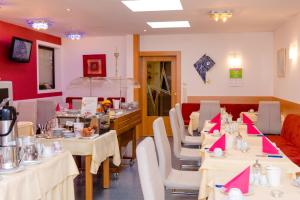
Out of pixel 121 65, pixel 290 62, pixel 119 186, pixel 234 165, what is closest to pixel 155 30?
pixel 121 65

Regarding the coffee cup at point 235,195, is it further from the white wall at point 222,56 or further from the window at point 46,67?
the window at point 46,67

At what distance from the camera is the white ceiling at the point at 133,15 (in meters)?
5.16

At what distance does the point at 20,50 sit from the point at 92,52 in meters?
2.31

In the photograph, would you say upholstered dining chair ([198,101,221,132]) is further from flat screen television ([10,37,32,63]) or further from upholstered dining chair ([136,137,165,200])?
upholstered dining chair ([136,137,165,200])

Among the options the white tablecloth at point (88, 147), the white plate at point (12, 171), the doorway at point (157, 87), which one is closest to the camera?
the white plate at point (12, 171)

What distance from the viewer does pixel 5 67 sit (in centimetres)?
672

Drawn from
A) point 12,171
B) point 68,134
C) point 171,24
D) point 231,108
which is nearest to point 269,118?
point 231,108

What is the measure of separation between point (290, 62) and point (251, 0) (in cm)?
203

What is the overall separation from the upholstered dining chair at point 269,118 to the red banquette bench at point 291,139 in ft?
1.75

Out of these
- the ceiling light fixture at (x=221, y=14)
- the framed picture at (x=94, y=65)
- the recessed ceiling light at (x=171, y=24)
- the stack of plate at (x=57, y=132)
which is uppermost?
the recessed ceiling light at (x=171, y=24)

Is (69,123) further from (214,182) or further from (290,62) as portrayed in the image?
(290,62)

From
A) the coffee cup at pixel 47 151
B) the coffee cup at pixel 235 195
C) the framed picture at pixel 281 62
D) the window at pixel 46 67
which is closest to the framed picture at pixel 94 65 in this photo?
the window at pixel 46 67

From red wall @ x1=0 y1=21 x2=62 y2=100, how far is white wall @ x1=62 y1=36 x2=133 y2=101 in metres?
0.81

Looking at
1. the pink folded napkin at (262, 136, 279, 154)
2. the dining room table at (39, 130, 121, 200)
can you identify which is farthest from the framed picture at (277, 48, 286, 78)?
the dining room table at (39, 130, 121, 200)
